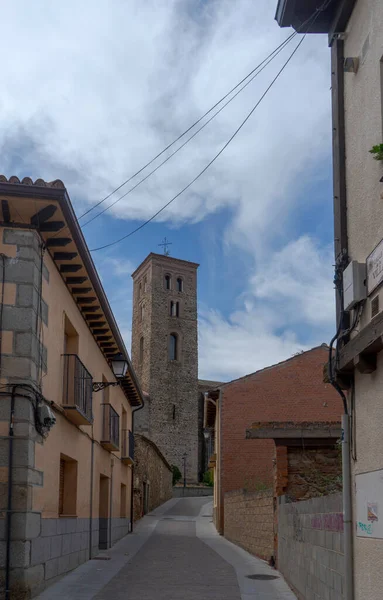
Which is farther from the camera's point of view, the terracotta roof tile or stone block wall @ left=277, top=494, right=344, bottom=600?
the terracotta roof tile

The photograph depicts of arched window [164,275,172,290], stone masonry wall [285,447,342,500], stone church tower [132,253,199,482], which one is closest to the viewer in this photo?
stone masonry wall [285,447,342,500]

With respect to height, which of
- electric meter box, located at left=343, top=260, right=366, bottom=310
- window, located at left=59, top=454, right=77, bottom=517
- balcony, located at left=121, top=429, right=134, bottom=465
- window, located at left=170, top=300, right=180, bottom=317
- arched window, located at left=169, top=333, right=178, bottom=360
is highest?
window, located at left=170, top=300, right=180, bottom=317

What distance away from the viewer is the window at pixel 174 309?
65.8 m

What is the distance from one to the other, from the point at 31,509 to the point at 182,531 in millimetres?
15296

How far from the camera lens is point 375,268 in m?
5.65

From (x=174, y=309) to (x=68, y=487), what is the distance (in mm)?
53772

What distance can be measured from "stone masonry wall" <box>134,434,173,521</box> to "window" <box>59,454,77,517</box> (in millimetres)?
12940

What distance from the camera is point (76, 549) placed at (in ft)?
40.2

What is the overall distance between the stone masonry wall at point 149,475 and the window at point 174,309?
2427 centimetres

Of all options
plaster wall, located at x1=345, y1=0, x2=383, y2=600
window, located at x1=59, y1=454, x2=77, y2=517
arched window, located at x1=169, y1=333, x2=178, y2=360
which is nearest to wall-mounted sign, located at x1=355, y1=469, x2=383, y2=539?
plaster wall, located at x1=345, y1=0, x2=383, y2=600

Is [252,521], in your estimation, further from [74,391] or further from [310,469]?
[74,391]

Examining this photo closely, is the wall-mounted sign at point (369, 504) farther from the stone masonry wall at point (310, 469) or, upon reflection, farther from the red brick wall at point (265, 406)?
the red brick wall at point (265, 406)

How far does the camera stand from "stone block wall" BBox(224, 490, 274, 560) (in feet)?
44.7

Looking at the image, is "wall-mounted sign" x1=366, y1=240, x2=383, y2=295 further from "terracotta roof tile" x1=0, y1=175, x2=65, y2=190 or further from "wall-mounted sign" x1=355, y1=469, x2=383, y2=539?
"terracotta roof tile" x1=0, y1=175, x2=65, y2=190
